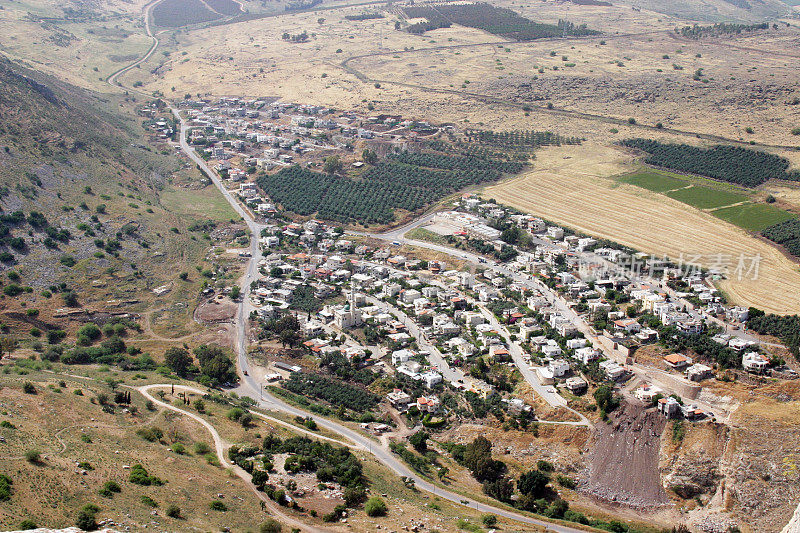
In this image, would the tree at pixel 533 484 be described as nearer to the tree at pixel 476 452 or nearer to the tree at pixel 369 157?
the tree at pixel 476 452

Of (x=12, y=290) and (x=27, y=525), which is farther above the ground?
(x=27, y=525)

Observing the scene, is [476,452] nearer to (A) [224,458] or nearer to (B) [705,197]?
(A) [224,458]

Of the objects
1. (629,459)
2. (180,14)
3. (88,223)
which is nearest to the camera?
(629,459)

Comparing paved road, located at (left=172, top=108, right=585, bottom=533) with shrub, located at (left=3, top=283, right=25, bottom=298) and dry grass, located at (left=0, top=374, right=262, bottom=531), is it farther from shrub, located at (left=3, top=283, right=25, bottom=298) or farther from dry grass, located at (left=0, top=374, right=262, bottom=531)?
shrub, located at (left=3, top=283, right=25, bottom=298)

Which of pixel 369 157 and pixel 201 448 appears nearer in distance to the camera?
pixel 201 448

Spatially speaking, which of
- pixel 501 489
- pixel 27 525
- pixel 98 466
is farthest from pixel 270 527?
pixel 501 489

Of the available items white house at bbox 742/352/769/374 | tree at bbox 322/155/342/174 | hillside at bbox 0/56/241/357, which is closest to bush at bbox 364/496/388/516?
hillside at bbox 0/56/241/357

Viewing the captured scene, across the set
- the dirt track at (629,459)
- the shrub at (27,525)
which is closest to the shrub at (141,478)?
the shrub at (27,525)

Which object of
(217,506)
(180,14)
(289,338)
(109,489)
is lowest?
(289,338)
